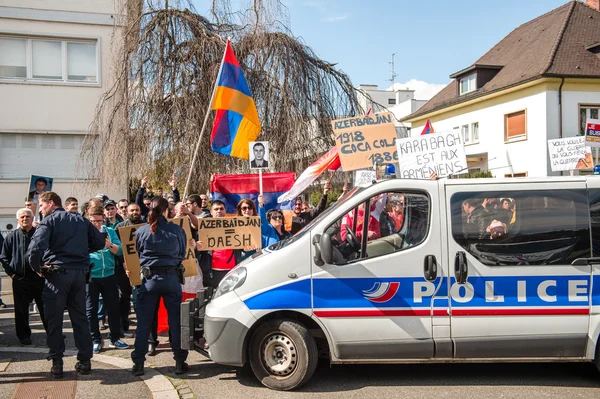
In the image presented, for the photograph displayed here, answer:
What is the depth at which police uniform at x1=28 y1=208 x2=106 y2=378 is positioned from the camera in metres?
5.90

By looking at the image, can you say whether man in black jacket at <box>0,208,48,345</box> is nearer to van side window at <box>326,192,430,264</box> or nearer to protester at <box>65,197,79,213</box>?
protester at <box>65,197,79,213</box>

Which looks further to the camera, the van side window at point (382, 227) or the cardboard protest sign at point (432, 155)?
the cardboard protest sign at point (432, 155)

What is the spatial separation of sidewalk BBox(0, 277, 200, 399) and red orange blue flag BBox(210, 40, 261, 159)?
11.6 ft

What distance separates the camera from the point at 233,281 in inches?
226

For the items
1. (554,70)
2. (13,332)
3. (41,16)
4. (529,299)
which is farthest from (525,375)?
(554,70)

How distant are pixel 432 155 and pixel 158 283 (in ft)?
14.0

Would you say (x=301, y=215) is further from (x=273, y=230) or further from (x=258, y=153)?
(x=273, y=230)

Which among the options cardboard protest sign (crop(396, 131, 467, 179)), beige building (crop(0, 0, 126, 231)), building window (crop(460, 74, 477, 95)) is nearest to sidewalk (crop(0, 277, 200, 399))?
cardboard protest sign (crop(396, 131, 467, 179))

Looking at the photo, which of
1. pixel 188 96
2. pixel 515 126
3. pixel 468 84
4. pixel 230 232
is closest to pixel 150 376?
pixel 230 232

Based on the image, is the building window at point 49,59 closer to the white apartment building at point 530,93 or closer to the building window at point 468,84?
the white apartment building at point 530,93

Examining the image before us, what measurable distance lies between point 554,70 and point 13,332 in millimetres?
25983

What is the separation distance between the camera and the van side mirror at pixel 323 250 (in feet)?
17.6

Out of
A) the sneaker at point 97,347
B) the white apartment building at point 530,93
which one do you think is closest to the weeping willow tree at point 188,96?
the sneaker at point 97,347

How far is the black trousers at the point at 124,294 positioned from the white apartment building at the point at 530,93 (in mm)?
19222
